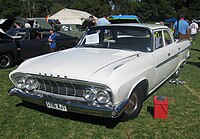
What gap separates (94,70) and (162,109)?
141 centimetres

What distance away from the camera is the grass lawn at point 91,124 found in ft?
11.7

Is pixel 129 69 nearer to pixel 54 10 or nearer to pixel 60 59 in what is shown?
pixel 60 59

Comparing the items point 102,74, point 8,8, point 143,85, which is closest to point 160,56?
point 143,85

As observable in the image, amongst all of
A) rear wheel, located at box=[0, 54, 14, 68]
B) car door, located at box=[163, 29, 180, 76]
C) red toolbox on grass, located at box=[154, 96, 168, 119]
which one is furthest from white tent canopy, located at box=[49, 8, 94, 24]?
red toolbox on grass, located at box=[154, 96, 168, 119]

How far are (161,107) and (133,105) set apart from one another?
0.49m

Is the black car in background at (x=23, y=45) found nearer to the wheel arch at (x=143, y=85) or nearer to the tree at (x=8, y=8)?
the wheel arch at (x=143, y=85)

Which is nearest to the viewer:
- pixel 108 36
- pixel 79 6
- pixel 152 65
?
pixel 152 65

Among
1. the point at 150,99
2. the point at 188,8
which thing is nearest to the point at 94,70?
the point at 150,99

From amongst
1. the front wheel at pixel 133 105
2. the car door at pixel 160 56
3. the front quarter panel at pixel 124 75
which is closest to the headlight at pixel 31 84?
the front quarter panel at pixel 124 75

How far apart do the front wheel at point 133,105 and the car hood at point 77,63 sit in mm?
586

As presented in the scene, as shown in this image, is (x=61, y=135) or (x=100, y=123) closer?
(x=61, y=135)

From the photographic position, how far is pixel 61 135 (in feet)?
11.6

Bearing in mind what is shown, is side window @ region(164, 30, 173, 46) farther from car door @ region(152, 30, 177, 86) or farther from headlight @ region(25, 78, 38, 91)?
headlight @ region(25, 78, 38, 91)

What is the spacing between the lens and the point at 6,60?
8.05 m
